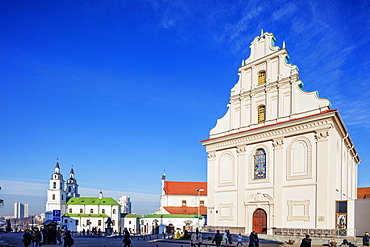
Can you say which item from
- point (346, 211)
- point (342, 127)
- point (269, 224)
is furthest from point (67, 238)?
point (342, 127)

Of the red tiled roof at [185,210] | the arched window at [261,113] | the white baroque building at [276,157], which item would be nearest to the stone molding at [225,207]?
the white baroque building at [276,157]

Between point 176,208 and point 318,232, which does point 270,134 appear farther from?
point 176,208

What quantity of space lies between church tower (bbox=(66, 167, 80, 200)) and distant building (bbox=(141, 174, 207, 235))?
44.7m

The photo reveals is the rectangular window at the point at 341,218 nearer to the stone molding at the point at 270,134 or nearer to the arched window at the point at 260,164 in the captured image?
the stone molding at the point at 270,134

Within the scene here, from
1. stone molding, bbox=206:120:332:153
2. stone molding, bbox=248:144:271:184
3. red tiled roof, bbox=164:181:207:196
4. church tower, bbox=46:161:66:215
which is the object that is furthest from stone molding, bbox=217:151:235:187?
church tower, bbox=46:161:66:215

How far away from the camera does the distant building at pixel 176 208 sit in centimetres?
6525

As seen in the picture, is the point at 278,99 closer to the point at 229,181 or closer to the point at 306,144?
the point at 306,144

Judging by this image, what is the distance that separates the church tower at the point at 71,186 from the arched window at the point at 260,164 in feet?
301

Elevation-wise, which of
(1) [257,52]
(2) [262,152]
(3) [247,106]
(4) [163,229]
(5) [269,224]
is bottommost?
(4) [163,229]

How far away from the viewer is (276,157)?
3238cm

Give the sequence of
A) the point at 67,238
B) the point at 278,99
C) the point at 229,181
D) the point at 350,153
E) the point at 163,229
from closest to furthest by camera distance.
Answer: the point at 67,238, the point at 278,99, the point at 229,181, the point at 350,153, the point at 163,229

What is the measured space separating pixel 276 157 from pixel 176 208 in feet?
155

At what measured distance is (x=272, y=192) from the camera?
32.3 metres

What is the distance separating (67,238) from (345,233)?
2042cm
